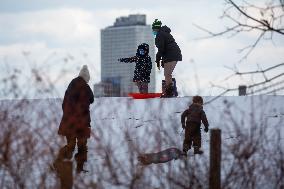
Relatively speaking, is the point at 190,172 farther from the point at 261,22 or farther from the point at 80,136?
the point at 80,136

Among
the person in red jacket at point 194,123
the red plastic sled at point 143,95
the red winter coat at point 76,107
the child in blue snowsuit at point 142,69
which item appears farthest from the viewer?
the child in blue snowsuit at point 142,69

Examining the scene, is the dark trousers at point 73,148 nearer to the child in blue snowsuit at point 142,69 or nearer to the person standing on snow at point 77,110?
the person standing on snow at point 77,110

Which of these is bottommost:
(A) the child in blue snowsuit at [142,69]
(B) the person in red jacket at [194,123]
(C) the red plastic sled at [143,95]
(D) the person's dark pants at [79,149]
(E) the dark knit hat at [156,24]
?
(D) the person's dark pants at [79,149]

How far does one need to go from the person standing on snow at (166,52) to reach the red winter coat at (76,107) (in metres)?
5.46

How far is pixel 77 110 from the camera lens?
10.8 m

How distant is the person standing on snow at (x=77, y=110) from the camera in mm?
10766

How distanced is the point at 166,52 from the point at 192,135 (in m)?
4.52

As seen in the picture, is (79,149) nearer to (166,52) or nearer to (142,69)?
(166,52)

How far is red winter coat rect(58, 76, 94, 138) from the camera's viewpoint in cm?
1077

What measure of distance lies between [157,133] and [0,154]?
7.78 feet

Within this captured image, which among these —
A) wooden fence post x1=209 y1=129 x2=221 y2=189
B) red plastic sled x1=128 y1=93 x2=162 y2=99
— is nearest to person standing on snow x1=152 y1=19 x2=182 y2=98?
red plastic sled x1=128 y1=93 x2=162 y2=99

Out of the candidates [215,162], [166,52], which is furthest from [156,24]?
[215,162]

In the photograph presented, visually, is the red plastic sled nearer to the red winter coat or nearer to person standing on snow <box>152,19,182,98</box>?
person standing on snow <box>152,19,182,98</box>

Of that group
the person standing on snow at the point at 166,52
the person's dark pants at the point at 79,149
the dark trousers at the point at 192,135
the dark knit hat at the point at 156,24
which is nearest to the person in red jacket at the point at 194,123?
the dark trousers at the point at 192,135
